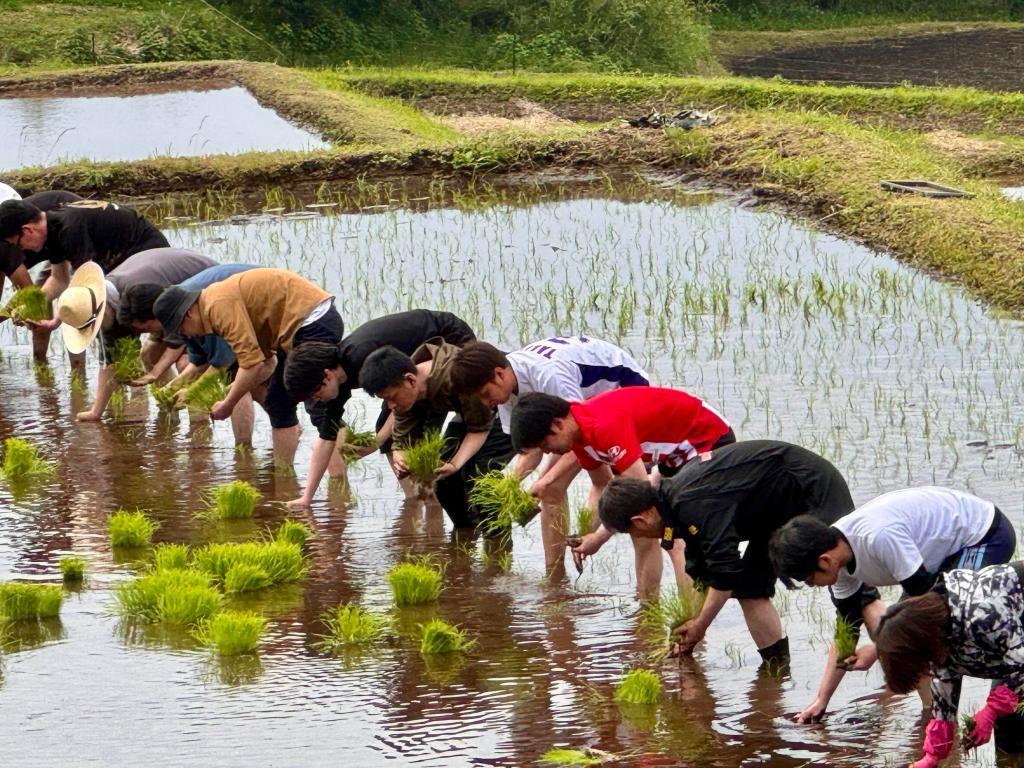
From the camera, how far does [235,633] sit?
521 centimetres

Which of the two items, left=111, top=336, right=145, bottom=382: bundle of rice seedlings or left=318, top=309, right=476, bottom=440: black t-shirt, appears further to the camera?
left=111, top=336, right=145, bottom=382: bundle of rice seedlings

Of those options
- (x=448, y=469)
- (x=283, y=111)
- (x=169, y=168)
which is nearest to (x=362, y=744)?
(x=448, y=469)

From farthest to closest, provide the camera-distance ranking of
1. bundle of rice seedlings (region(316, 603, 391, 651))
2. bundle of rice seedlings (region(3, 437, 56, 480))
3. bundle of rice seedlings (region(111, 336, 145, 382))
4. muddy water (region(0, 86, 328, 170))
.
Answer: muddy water (region(0, 86, 328, 170)) < bundle of rice seedlings (region(111, 336, 145, 382)) < bundle of rice seedlings (region(3, 437, 56, 480)) < bundle of rice seedlings (region(316, 603, 391, 651))

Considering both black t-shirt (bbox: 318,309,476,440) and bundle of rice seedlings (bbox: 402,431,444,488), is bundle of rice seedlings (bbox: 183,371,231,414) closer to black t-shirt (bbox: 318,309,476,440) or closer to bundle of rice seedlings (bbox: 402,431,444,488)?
black t-shirt (bbox: 318,309,476,440)

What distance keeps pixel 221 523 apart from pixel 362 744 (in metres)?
2.44

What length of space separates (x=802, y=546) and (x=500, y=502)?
209 cm

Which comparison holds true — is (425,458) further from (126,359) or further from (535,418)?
(126,359)

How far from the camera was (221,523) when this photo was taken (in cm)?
681

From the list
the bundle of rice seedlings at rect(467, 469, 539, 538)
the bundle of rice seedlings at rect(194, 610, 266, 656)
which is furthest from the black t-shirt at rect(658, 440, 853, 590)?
the bundle of rice seedlings at rect(194, 610, 266, 656)

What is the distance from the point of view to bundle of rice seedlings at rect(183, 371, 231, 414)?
7.61 metres

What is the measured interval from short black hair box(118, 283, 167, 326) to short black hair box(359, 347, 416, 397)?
1664mm

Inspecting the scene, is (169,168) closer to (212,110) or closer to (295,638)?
(212,110)

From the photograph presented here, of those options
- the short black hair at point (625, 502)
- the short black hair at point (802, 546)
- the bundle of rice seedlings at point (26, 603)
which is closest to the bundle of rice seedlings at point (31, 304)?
the bundle of rice seedlings at point (26, 603)

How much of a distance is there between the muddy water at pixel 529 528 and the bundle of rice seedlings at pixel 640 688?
0.05 m
